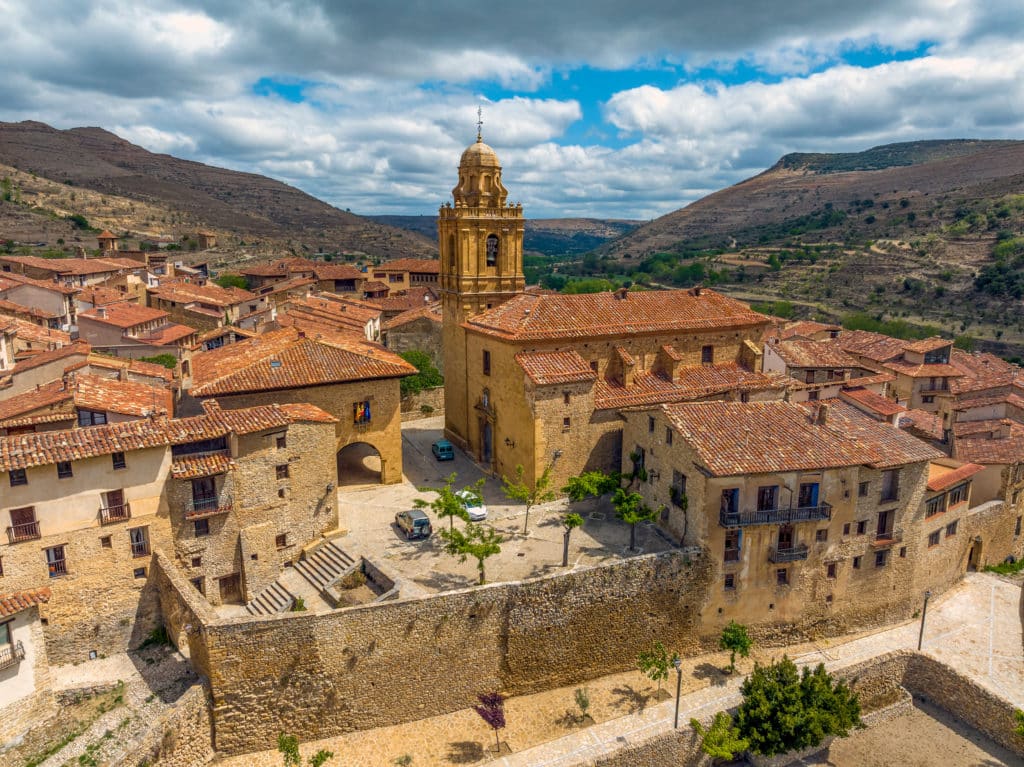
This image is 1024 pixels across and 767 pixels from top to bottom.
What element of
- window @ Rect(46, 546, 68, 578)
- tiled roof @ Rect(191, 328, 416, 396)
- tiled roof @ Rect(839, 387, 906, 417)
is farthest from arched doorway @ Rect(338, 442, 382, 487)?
tiled roof @ Rect(839, 387, 906, 417)

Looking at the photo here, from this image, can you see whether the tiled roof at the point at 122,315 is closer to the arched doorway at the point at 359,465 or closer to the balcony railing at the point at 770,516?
the arched doorway at the point at 359,465

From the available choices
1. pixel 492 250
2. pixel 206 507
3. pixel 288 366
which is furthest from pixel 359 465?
pixel 492 250

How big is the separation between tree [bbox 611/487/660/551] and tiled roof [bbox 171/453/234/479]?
1484 centimetres

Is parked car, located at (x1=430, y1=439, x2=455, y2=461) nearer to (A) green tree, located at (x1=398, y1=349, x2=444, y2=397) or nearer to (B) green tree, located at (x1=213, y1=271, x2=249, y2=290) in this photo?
(A) green tree, located at (x1=398, y1=349, x2=444, y2=397)

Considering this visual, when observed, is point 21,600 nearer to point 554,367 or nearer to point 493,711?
point 493,711

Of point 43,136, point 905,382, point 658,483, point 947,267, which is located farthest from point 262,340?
point 43,136

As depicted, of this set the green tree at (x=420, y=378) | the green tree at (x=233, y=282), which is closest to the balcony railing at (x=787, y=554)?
the green tree at (x=420, y=378)

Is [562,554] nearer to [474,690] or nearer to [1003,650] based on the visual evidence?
[474,690]

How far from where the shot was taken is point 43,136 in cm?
17175

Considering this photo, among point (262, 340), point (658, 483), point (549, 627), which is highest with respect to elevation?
point (262, 340)

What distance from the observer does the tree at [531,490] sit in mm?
27900

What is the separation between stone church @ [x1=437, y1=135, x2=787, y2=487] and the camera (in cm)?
3148

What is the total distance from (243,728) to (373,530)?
8.68m

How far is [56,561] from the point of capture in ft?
70.0
